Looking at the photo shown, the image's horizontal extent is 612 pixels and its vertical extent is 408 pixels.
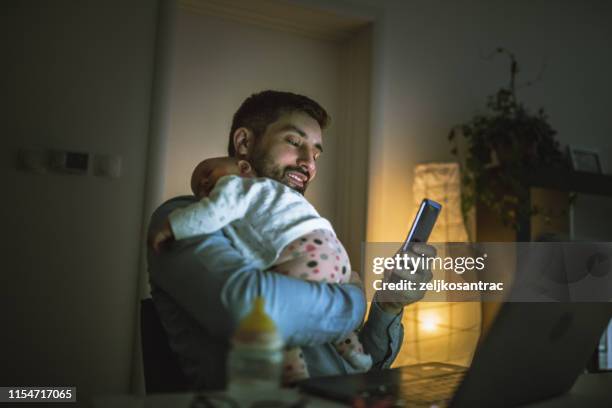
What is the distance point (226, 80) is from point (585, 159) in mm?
2178

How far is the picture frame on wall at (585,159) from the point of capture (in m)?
3.26

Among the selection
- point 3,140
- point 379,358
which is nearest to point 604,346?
point 379,358

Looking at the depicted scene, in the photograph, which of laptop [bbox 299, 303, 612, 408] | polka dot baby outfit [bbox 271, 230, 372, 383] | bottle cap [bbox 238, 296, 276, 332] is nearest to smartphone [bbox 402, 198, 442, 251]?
polka dot baby outfit [bbox 271, 230, 372, 383]

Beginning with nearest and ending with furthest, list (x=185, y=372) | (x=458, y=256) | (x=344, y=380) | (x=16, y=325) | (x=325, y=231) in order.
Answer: (x=344, y=380) → (x=185, y=372) → (x=325, y=231) → (x=16, y=325) → (x=458, y=256)

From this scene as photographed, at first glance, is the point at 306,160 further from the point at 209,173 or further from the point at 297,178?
the point at 209,173

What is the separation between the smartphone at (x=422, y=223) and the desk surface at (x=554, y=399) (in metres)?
0.36

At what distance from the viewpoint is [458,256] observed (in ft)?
8.86

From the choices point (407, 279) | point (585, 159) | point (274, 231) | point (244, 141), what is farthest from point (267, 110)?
point (585, 159)

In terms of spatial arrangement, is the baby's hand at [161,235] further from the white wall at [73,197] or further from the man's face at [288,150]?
the white wall at [73,197]

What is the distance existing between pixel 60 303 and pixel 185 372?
1.42 meters

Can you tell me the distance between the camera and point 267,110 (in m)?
1.35

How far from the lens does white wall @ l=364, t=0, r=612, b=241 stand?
2.84 meters

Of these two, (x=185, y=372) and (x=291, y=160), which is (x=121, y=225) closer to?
(x=291, y=160)

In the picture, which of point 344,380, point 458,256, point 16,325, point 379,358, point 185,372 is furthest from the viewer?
point 458,256
